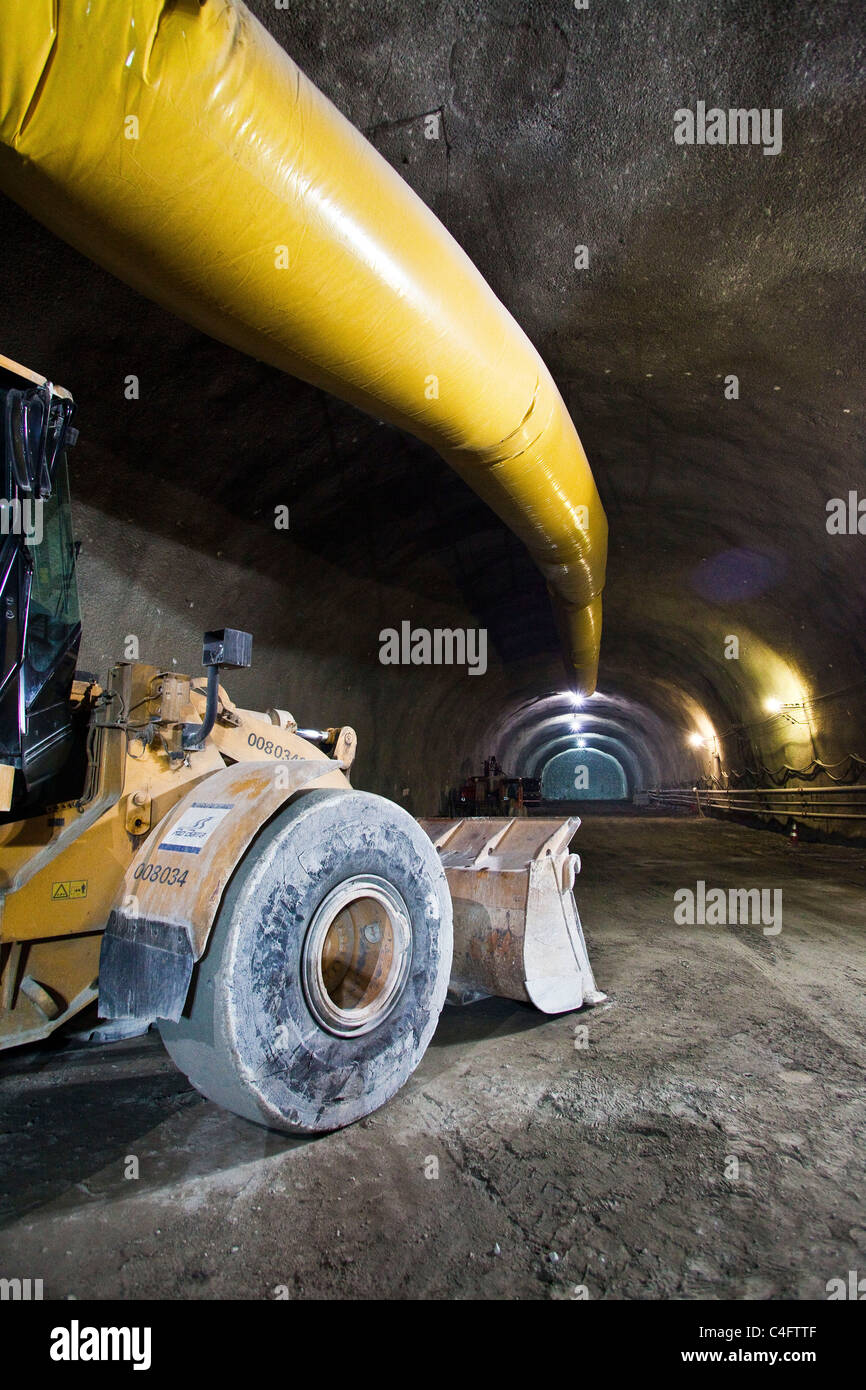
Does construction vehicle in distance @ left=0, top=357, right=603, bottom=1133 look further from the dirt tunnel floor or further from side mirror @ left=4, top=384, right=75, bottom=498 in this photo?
the dirt tunnel floor

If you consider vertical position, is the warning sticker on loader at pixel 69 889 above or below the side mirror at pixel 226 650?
below

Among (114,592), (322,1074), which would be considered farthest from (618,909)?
Answer: (114,592)

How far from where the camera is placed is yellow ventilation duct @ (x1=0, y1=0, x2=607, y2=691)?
5.96 feet

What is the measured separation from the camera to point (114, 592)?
4668mm

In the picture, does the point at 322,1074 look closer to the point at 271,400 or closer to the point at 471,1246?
the point at 471,1246

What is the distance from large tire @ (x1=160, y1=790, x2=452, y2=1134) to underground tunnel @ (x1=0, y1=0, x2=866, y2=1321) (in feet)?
0.07

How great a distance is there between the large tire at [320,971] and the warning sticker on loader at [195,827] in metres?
0.18

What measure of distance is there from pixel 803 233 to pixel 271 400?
11.5ft

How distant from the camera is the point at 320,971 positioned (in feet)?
7.47

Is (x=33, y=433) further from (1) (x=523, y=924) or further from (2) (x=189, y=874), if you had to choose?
(1) (x=523, y=924)

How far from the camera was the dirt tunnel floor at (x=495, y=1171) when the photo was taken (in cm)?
172

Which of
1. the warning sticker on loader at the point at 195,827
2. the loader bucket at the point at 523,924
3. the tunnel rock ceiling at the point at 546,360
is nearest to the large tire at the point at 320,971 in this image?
the warning sticker on loader at the point at 195,827

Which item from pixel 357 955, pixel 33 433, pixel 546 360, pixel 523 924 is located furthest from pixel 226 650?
pixel 546 360

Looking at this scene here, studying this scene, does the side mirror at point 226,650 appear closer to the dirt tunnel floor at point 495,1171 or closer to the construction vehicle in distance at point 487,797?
the dirt tunnel floor at point 495,1171
